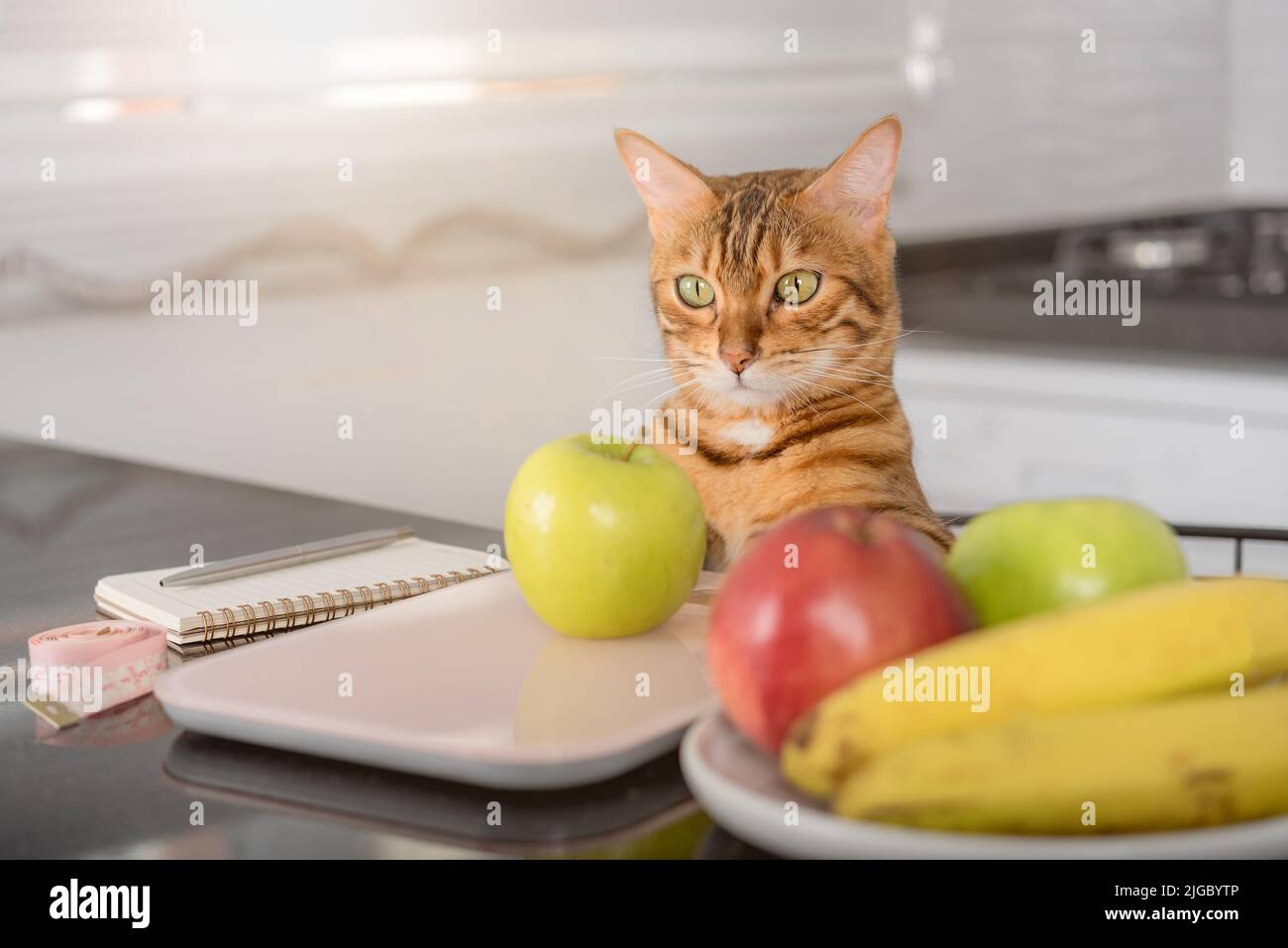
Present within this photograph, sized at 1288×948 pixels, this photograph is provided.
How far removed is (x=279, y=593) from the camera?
1.10 metres

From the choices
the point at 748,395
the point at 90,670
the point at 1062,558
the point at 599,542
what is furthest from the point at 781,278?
the point at 90,670

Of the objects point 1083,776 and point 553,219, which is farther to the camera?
point 553,219

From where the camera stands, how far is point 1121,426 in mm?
2652

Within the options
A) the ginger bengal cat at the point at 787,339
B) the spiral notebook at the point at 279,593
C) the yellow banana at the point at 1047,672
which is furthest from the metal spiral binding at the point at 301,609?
the yellow banana at the point at 1047,672

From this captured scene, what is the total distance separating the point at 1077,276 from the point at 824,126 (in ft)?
2.59

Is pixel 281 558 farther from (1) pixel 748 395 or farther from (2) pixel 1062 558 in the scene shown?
(2) pixel 1062 558

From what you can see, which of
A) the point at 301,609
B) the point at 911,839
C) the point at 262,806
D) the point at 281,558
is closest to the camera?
the point at 911,839

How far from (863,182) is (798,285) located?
4.6 inches

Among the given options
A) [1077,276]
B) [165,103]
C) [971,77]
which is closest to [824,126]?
[971,77]

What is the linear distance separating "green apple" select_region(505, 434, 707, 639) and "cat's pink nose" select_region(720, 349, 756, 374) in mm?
306

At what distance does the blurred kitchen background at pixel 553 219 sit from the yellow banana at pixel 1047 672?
143 centimetres

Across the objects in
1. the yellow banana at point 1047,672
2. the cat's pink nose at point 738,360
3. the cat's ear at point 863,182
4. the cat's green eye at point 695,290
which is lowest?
the yellow banana at point 1047,672

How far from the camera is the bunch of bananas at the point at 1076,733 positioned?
58 centimetres

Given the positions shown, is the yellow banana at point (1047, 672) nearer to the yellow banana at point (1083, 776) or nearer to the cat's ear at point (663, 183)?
the yellow banana at point (1083, 776)
